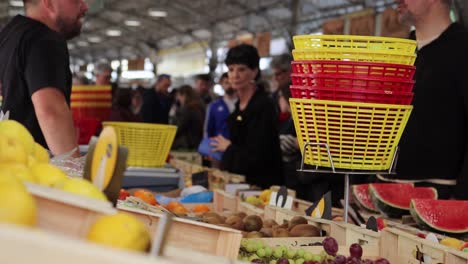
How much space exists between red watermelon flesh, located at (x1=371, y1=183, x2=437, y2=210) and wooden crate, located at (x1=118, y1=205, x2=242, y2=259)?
69.5 inches

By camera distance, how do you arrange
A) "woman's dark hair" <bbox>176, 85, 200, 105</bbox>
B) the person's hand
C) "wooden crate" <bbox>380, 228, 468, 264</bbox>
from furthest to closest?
"woman's dark hair" <bbox>176, 85, 200, 105</bbox> → the person's hand → "wooden crate" <bbox>380, 228, 468, 264</bbox>

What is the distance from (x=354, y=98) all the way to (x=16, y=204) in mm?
1333

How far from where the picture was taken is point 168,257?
99 centimetres

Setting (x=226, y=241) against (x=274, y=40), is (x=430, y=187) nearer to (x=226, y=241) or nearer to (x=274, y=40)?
(x=226, y=241)

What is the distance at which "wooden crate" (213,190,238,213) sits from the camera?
3623 millimetres

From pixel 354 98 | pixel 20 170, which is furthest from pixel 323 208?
pixel 20 170

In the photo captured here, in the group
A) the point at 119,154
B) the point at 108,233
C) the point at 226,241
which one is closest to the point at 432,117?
the point at 226,241

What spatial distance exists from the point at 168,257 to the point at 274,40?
75.2 ft

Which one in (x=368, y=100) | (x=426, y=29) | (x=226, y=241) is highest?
(x=426, y=29)

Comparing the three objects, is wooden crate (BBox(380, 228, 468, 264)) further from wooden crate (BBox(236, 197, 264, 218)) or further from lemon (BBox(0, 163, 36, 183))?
lemon (BBox(0, 163, 36, 183))

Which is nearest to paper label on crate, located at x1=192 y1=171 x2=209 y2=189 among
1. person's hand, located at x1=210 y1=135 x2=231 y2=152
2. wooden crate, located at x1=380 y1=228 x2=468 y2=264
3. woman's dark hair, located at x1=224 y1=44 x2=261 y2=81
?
person's hand, located at x1=210 y1=135 x2=231 y2=152

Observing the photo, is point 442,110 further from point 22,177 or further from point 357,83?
point 22,177

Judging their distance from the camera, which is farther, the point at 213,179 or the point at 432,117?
the point at 213,179

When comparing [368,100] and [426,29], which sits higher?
[426,29]
